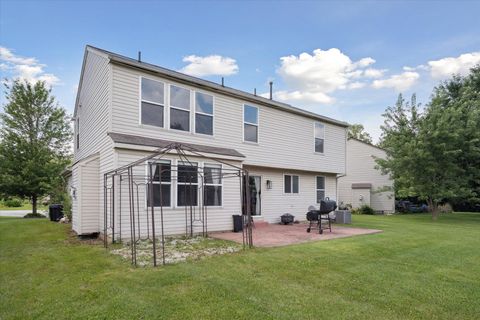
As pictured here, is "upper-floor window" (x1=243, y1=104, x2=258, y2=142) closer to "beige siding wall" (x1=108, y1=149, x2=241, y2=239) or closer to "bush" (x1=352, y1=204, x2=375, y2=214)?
"beige siding wall" (x1=108, y1=149, x2=241, y2=239)

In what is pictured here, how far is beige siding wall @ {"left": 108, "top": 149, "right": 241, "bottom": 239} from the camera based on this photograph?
8.37 m

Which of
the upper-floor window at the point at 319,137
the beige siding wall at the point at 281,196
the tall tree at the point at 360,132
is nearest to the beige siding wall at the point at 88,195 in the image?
the beige siding wall at the point at 281,196

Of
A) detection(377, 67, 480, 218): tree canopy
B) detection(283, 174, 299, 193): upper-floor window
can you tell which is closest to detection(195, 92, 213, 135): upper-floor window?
detection(283, 174, 299, 193): upper-floor window

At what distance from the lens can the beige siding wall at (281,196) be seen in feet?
43.0

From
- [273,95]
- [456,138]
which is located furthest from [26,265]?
[456,138]

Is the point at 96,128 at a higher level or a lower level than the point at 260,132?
lower

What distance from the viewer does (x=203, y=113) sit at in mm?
10805

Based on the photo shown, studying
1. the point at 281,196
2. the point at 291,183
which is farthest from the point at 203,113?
the point at 291,183

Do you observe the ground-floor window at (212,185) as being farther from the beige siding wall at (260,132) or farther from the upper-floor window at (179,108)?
the upper-floor window at (179,108)

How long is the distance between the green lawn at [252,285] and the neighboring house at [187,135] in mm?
2649

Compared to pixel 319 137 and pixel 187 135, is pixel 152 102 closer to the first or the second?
pixel 187 135

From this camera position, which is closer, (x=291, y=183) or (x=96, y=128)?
(x=96, y=128)

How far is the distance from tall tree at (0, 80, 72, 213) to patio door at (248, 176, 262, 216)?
11755 millimetres

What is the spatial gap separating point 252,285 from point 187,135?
654 cm
